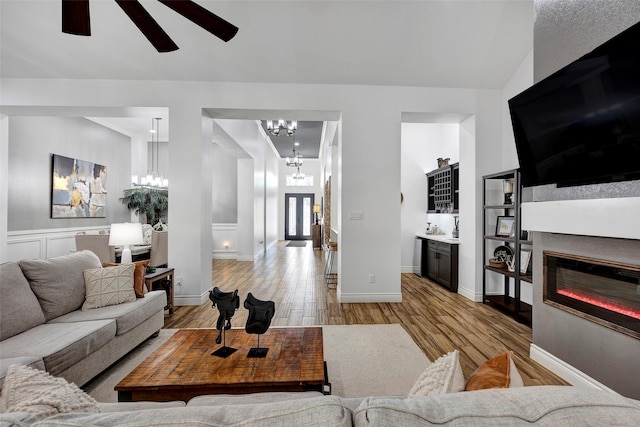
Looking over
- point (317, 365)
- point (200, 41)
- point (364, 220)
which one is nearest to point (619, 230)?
point (317, 365)

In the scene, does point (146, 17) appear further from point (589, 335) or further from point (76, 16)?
point (589, 335)

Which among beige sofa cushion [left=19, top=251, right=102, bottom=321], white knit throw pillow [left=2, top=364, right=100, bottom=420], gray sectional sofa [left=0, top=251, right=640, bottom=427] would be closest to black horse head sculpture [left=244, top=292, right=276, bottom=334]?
gray sectional sofa [left=0, top=251, right=640, bottom=427]

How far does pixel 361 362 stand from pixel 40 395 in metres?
2.17

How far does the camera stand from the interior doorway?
13938 millimetres

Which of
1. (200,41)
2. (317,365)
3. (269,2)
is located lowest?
(317,365)

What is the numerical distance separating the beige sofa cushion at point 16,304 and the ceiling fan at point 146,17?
5.58 ft

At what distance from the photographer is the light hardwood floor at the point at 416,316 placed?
8.96 feet

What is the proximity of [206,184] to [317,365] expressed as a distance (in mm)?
3303

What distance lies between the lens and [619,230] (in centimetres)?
182

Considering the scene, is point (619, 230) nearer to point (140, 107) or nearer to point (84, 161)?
point (140, 107)

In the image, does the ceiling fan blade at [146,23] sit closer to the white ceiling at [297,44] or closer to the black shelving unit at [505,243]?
the white ceiling at [297,44]

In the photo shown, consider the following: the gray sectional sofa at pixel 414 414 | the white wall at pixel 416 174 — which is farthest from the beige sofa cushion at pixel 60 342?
the white wall at pixel 416 174

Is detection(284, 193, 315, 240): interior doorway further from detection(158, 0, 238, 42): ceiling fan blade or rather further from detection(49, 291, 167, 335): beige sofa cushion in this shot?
detection(158, 0, 238, 42): ceiling fan blade

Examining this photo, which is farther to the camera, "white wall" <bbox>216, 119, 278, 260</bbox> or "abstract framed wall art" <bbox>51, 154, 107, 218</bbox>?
"white wall" <bbox>216, 119, 278, 260</bbox>
